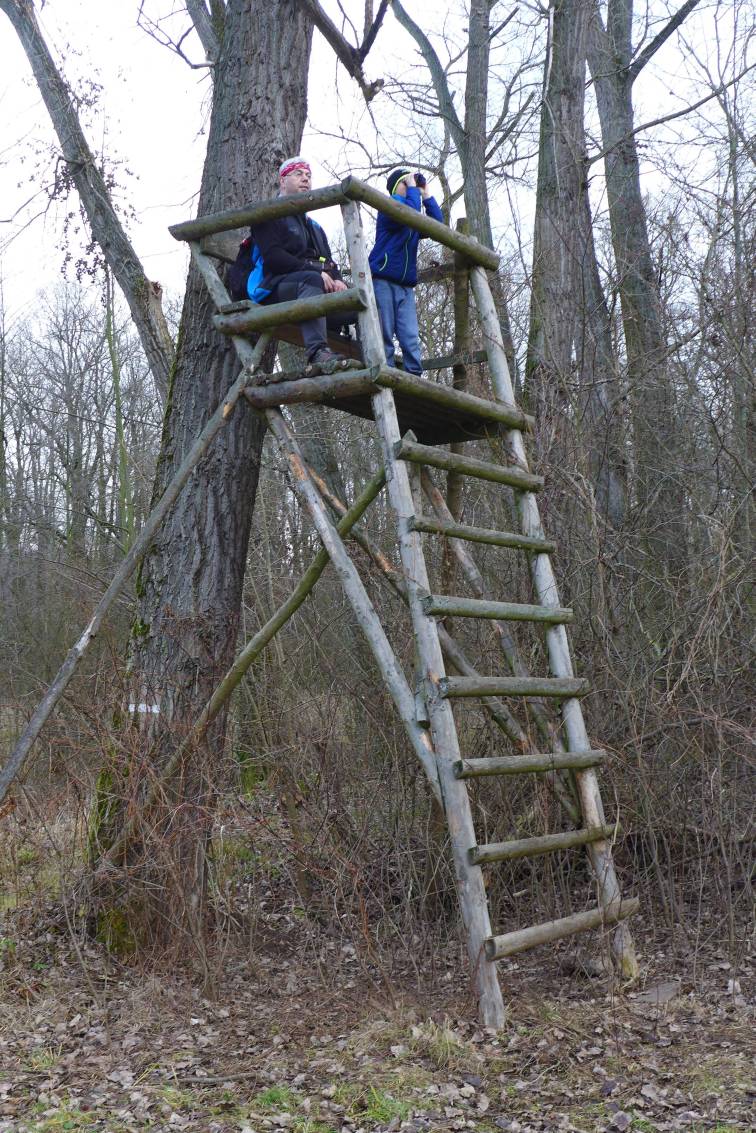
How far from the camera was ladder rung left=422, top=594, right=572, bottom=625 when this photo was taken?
5004 millimetres

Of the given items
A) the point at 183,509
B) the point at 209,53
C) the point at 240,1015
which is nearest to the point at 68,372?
the point at 209,53

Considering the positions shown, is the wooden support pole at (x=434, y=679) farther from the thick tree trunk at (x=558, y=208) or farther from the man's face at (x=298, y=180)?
the thick tree trunk at (x=558, y=208)

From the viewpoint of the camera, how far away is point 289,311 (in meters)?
5.56

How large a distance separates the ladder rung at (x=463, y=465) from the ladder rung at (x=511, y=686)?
3.53 ft

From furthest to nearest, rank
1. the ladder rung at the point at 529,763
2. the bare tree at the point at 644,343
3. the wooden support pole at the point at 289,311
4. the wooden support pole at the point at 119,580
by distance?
1. the bare tree at the point at 644,343
2. the wooden support pole at the point at 119,580
3. the wooden support pole at the point at 289,311
4. the ladder rung at the point at 529,763

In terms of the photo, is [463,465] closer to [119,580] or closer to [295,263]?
[295,263]

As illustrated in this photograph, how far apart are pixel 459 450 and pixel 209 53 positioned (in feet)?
16.3

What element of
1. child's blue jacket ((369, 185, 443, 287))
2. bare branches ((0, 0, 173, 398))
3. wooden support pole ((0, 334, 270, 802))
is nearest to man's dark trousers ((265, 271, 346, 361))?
wooden support pole ((0, 334, 270, 802))

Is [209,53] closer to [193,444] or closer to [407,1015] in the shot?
[193,444]

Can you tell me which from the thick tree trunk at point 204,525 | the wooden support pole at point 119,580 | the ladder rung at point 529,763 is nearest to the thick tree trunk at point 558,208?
the thick tree trunk at point 204,525

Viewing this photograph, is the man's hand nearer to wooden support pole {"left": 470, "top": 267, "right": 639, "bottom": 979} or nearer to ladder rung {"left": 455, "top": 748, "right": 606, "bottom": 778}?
wooden support pole {"left": 470, "top": 267, "right": 639, "bottom": 979}

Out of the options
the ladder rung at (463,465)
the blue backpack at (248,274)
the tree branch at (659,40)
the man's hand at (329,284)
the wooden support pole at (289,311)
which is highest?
the tree branch at (659,40)

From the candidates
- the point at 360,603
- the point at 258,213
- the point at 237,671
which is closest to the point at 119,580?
the point at 237,671

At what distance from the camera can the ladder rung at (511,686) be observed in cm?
491
